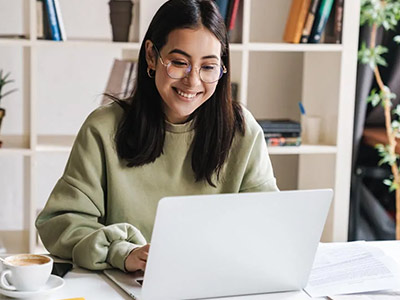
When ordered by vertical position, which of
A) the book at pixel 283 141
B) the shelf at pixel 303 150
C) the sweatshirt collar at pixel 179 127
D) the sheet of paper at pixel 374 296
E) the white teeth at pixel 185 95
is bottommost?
the sheet of paper at pixel 374 296

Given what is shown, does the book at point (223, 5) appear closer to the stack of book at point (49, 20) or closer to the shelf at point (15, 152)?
the stack of book at point (49, 20)

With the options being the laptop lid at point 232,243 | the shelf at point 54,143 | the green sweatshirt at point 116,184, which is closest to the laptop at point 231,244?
the laptop lid at point 232,243

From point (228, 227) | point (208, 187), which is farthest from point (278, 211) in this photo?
point (208, 187)

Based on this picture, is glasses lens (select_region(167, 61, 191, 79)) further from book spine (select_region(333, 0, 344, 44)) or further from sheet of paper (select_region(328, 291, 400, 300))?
book spine (select_region(333, 0, 344, 44))

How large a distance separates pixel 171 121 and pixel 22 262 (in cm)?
60

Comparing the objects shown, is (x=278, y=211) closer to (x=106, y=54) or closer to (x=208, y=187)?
(x=208, y=187)

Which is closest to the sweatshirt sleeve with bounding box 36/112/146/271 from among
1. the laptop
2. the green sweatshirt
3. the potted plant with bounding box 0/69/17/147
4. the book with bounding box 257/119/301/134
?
the green sweatshirt

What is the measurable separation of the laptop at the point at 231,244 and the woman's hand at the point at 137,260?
0.03m

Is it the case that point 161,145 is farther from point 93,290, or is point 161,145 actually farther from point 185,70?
point 93,290

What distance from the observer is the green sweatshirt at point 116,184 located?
169 centimetres

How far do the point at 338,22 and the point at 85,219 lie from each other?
172cm

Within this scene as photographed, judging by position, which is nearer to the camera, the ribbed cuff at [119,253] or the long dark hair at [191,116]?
the ribbed cuff at [119,253]

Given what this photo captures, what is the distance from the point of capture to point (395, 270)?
1657 millimetres

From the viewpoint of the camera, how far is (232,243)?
1.40m
